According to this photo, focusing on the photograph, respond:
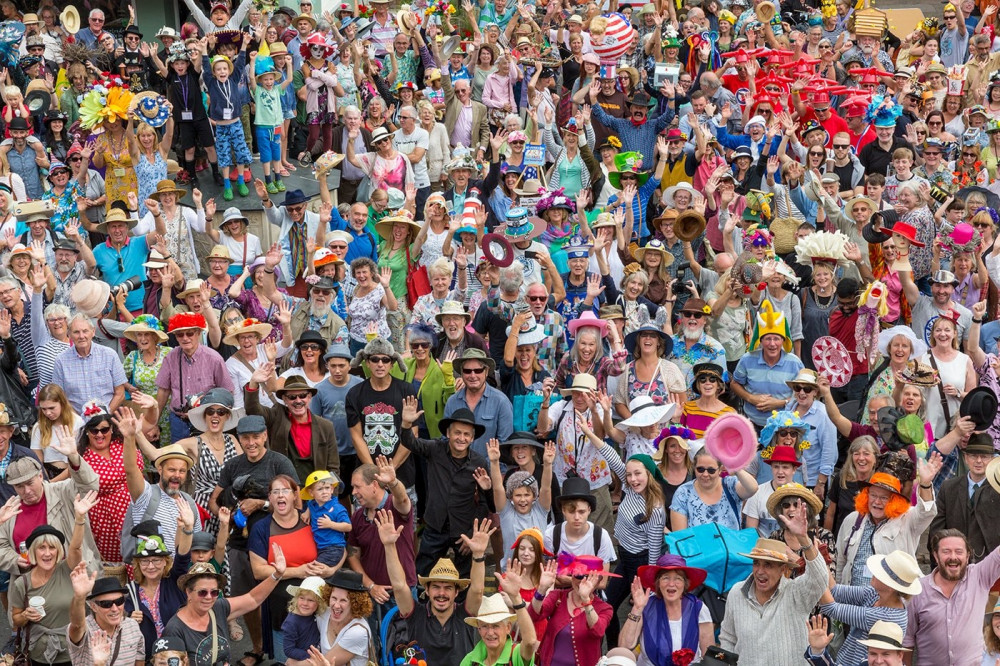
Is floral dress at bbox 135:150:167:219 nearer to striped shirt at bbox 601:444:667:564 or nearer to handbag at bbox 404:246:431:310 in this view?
handbag at bbox 404:246:431:310

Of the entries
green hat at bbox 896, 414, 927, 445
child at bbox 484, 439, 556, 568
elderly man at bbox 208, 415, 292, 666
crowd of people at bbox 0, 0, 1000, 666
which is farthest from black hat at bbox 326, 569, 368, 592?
green hat at bbox 896, 414, 927, 445

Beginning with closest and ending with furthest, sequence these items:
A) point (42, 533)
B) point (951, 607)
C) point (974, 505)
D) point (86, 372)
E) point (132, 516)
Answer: point (951, 607), point (42, 533), point (132, 516), point (974, 505), point (86, 372)

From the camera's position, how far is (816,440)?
1010 cm

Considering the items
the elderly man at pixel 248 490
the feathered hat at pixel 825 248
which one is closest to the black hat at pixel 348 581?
the elderly man at pixel 248 490

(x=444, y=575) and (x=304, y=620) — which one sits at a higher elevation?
(x=444, y=575)

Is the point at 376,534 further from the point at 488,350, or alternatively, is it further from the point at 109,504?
the point at 488,350

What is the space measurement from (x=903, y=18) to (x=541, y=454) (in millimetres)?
14847

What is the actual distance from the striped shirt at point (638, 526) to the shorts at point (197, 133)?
266 inches

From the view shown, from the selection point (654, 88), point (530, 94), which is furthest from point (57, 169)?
point (654, 88)

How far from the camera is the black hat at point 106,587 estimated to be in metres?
8.28

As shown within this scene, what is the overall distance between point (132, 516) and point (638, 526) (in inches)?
121

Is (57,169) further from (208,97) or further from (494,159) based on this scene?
(494,159)

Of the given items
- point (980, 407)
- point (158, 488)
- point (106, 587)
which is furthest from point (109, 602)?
point (980, 407)

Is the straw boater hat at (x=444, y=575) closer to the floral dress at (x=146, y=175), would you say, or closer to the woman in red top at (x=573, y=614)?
the woman in red top at (x=573, y=614)
